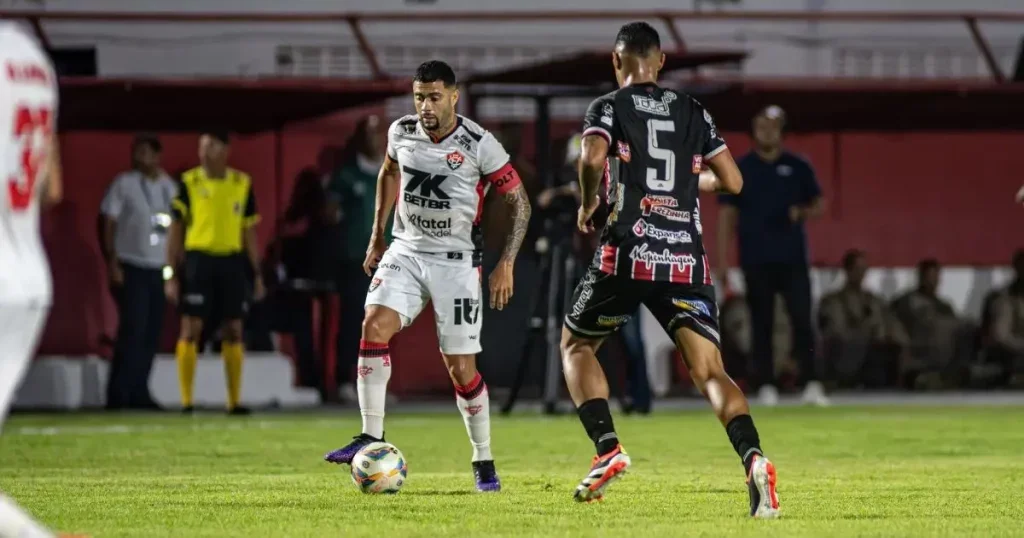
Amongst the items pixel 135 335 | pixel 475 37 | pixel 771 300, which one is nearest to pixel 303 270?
pixel 135 335

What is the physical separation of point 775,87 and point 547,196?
13.9 ft

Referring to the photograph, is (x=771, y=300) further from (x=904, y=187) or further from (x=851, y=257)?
(x=904, y=187)

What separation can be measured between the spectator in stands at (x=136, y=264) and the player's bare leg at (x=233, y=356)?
4.67ft

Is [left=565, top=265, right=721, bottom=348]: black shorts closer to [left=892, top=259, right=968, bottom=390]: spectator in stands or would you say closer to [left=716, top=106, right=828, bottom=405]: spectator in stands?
[left=716, top=106, right=828, bottom=405]: spectator in stands

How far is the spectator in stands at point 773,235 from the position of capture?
17.4 meters

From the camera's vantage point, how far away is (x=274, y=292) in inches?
768

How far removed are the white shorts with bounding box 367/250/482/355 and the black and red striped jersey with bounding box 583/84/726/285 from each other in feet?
4.43

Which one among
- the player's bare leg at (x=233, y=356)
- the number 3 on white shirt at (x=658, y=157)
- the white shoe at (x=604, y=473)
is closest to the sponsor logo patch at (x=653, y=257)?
the number 3 on white shirt at (x=658, y=157)

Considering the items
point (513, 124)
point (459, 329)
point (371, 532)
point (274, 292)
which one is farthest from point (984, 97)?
point (371, 532)

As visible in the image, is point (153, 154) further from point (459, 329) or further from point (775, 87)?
point (459, 329)

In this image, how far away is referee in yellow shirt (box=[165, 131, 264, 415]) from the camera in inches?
656

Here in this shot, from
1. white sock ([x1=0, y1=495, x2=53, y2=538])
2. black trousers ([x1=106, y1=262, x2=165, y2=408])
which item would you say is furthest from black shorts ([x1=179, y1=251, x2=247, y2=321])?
white sock ([x1=0, y1=495, x2=53, y2=538])

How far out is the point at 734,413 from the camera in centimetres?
809

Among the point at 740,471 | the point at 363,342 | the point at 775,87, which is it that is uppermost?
the point at 775,87
